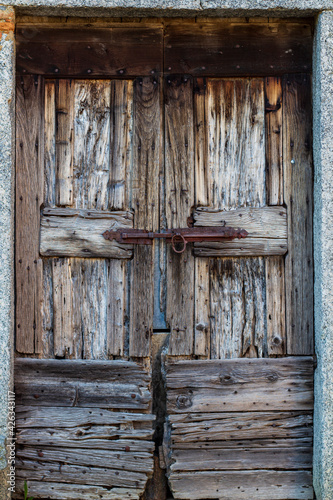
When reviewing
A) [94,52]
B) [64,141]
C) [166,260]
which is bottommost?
[166,260]

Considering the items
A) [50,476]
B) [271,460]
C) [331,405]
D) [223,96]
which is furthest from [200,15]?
[50,476]

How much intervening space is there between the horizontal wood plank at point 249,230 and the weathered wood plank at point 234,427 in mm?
1020

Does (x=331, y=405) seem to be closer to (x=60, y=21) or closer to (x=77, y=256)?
(x=77, y=256)

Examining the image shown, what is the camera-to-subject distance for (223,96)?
2.91 m

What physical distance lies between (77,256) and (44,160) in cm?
65

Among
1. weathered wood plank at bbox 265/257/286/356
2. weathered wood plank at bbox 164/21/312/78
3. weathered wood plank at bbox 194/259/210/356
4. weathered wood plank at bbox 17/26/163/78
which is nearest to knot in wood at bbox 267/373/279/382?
weathered wood plank at bbox 265/257/286/356

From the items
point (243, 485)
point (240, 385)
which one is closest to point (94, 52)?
point (240, 385)

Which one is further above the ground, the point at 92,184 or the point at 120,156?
the point at 120,156

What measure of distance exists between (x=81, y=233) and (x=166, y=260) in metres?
0.57

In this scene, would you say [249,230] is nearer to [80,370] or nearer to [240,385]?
[240,385]

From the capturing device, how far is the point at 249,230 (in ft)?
9.46

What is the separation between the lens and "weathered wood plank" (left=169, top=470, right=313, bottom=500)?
9.25 ft

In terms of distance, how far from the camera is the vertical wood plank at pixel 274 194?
2.88m

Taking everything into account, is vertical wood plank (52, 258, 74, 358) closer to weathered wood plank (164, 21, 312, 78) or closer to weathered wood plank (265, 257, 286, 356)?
weathered wood plank (265, 257, 286, 356)
